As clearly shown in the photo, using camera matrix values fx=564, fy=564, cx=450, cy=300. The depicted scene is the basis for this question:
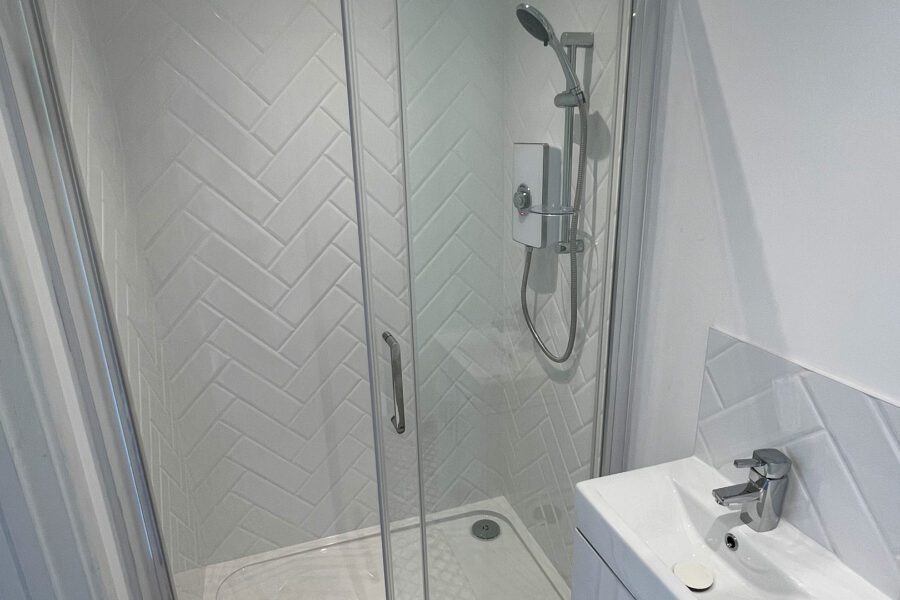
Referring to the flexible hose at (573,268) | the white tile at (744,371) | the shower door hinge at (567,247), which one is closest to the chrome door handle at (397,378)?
the flexible hose at (573,268)

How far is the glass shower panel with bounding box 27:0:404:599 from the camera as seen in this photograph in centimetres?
164

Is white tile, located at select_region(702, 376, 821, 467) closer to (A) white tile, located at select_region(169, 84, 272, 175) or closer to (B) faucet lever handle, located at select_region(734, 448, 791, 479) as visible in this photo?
(B) faucet lever handle, located at select_region(734, 448, 791, 479)

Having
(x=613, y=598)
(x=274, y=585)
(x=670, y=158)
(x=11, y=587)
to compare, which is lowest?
(x=274, y=585)

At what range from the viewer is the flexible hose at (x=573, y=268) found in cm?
137

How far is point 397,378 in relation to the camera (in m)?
1.46

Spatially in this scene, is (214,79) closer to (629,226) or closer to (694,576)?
(629,226)

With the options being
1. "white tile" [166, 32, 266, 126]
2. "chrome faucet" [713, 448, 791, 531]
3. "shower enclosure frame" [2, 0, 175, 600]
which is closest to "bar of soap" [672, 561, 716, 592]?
"chrome faucet" [713, 448, 791, 531]

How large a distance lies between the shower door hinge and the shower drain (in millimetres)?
818

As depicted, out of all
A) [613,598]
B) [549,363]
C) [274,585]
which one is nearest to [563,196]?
[549,363]

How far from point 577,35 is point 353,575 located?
75.4 inches

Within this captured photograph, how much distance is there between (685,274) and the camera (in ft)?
3.91

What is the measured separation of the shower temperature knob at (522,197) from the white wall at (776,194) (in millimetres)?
307

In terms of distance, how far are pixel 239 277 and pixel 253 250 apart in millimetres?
103

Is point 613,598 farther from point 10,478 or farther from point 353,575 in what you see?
point 353,575
